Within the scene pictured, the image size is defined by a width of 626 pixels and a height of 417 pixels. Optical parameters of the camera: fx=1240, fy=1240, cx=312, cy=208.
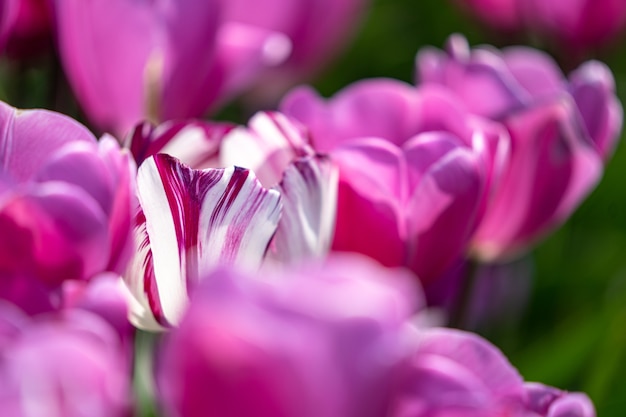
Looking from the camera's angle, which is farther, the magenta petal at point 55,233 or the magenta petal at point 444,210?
the magenta petal at point 444,210

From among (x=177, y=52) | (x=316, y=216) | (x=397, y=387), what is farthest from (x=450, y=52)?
(x=397, y=387)

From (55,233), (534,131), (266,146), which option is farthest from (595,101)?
(55,233)

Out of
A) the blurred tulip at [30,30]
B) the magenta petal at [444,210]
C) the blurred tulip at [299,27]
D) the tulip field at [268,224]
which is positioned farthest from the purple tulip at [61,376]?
the blurred tulip at [299,27]

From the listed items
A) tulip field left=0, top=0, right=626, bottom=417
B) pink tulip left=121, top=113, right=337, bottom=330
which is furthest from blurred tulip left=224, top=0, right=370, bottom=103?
pink tulip left=121, top=113, right=337, bottom=330

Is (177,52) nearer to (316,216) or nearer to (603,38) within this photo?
(316,216)

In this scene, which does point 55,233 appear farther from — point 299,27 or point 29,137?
point 299,27

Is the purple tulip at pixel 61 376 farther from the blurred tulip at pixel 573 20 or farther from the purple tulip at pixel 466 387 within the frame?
the blurred tulip at pixel 573 20
